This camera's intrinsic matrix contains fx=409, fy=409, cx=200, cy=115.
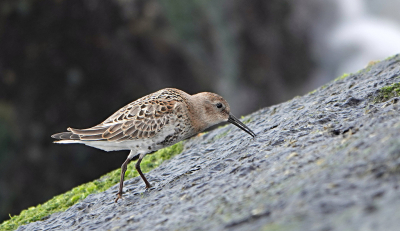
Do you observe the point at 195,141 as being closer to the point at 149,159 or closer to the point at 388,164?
the point at 149,159

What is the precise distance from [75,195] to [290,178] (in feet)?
14.9

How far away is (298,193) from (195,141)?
14.8 ft

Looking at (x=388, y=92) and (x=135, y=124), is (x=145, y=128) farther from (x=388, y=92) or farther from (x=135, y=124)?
(x=388, y=92)

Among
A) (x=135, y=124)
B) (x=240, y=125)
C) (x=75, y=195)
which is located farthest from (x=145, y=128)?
(x=75, y=195)

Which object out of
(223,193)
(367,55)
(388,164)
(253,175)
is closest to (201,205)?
(223,193)

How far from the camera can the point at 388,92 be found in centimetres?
517

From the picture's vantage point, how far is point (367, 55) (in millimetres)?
17922

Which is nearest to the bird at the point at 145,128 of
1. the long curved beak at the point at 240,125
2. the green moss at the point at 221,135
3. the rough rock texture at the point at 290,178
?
the long curved beak at the point at 240,125

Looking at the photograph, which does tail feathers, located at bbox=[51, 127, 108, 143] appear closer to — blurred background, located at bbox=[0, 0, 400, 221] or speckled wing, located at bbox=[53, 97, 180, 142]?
speckled wing, located at bbox=[53, 97, 180, 142]

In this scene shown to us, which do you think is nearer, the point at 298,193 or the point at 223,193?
the point at 298,193

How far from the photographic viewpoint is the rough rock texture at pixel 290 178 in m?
2.85

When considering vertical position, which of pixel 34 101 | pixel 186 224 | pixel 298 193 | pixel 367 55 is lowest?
pixel 186 224

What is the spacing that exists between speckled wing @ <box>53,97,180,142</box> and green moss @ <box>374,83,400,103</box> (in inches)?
111

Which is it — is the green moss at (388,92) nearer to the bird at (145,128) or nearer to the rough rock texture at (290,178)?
the rough rock texture at (290,178)
